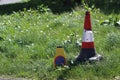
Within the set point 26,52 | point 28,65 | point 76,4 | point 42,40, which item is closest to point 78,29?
point 42,40

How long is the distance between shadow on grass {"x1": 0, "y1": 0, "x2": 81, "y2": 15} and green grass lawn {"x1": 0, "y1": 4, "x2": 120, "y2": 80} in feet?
3.74

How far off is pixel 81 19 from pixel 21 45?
A: 2202 mm

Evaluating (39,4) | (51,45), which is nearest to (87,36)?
(51,45)

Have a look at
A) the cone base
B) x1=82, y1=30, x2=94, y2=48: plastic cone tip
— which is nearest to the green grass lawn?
the cone base

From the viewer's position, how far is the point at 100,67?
530cm

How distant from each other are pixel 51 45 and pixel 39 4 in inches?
183

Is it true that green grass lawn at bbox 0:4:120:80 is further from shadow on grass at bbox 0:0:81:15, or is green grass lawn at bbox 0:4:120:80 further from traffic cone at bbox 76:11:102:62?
shadow on grass at bbox 0:0:81:15

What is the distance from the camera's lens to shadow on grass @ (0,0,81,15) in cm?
1027

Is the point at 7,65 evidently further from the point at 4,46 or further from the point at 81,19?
the point at 81,19

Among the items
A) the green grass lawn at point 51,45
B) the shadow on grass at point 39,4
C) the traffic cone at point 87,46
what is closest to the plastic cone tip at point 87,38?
the traffic cone at point 87,46

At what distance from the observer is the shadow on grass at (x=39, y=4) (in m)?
10.3

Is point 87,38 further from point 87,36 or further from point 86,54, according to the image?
point 86,54

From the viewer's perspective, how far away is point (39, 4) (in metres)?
10.9

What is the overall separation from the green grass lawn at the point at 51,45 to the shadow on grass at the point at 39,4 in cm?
114
